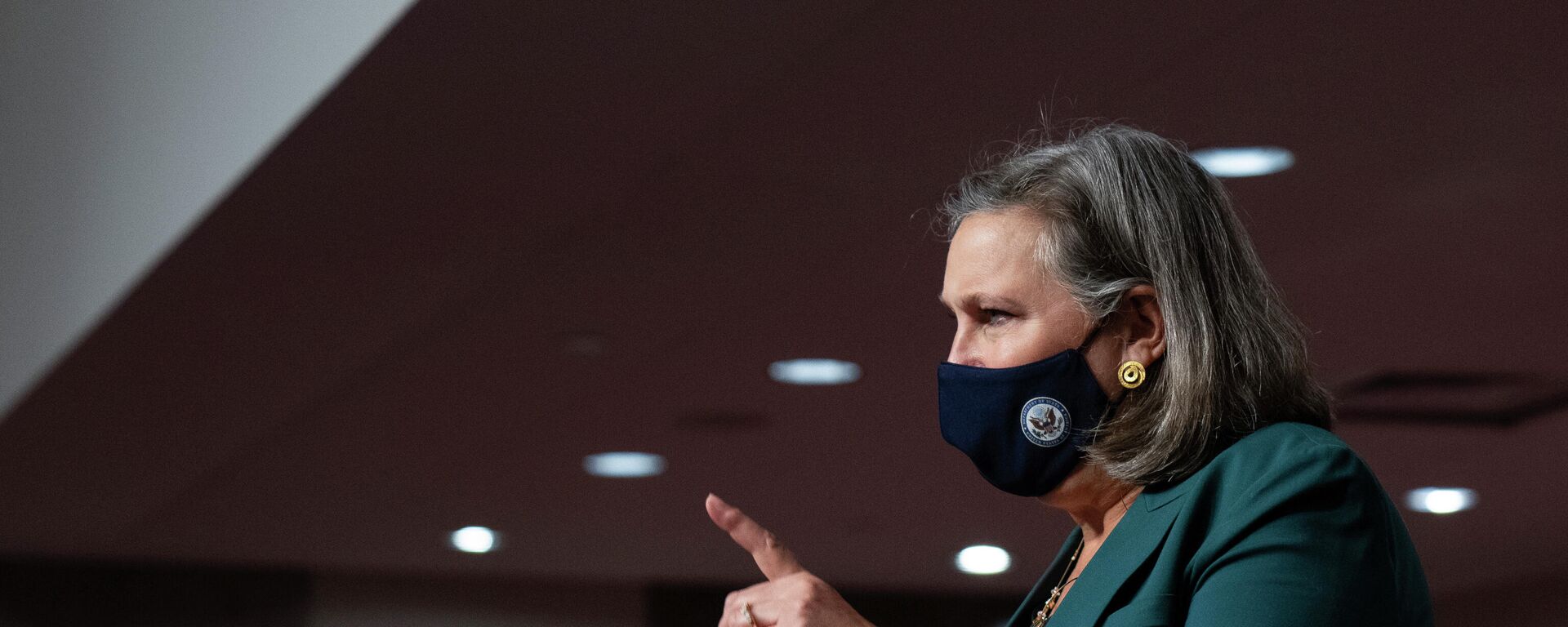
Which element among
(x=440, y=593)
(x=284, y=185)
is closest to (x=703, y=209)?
(x=284, y=185)

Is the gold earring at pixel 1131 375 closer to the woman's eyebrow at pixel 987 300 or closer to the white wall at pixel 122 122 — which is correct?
the woman's eyebrow at pixel 987 300

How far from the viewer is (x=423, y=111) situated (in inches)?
125

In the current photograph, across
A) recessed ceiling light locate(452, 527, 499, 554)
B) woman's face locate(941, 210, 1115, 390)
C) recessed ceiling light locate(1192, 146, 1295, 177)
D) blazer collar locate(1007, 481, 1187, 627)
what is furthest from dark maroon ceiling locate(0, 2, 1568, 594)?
blazer collar locate(1007, 481, 1187, 627)

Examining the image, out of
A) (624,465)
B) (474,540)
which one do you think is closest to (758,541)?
(624,465)

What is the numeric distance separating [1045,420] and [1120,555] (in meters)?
0.16

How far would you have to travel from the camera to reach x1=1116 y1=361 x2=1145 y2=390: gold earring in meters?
1.51

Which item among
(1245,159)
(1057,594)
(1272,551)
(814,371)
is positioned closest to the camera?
(1272,551)

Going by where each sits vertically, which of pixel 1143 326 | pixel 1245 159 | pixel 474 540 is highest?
pixel 474 540

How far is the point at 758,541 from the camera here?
5.11ft

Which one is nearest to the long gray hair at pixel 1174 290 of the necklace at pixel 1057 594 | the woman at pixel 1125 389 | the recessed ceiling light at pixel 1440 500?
the woman at pixel 1125 389

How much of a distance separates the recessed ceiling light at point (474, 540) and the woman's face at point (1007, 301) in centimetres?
785

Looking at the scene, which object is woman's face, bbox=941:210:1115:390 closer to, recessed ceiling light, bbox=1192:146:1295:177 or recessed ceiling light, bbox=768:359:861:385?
recessed ceiling light, bbox=1192:146:1295:177

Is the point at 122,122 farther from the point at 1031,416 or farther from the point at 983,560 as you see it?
the point at 983,560

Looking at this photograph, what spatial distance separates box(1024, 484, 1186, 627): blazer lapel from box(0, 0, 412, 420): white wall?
1.71m
